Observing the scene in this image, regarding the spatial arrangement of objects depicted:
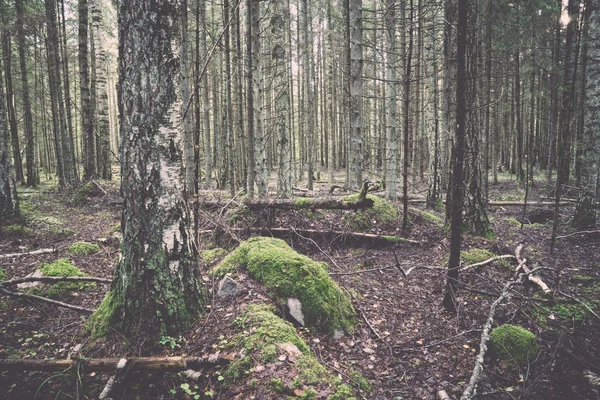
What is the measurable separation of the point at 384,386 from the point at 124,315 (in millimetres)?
2595

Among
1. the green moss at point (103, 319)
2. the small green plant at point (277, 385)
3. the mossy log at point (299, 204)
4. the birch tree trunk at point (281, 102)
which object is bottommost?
the small green plant at point (277, 385)

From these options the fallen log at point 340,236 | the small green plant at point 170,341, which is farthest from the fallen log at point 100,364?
the fallen log at point 340,236

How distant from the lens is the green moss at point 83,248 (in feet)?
20.0

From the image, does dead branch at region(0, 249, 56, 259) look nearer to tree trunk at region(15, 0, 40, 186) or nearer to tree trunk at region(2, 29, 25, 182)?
tree trunk at region(15, 0, 40, 186)

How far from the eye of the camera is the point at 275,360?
2.82 m

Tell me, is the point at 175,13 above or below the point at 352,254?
A: above

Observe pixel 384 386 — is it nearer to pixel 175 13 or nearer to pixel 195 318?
pixel 195 318

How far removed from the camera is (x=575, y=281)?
537 cm

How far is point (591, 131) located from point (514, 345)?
740cm

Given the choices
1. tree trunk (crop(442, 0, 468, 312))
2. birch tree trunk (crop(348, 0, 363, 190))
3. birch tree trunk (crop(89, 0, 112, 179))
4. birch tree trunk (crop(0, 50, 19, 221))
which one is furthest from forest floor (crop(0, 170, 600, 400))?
birch tree trunk (crop(89, 0, 112, 179))

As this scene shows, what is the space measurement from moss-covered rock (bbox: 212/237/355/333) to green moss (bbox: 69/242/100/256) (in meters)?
3.31

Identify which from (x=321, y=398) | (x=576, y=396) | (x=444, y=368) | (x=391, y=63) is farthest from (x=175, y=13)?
(x=391, y=63)

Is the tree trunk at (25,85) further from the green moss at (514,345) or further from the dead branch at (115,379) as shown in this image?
the green moss at (514,345)

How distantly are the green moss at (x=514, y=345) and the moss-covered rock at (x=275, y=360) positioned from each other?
1.94m
